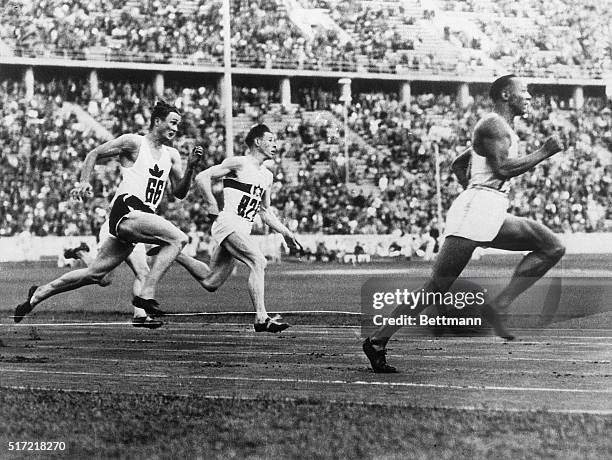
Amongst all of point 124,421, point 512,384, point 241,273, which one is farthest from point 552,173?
point 124,421

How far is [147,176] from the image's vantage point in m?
7.25

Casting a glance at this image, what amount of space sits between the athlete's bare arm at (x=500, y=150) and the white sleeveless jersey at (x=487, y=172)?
0.08 feet

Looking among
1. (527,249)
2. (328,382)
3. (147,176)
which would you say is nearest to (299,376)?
(328,382)

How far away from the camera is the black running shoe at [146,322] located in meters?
7.52

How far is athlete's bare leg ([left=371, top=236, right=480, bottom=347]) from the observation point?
6.51m

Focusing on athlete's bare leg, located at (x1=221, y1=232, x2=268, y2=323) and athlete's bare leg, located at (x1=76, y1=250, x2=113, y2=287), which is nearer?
athlete's bare leg, located at (x1=221, y1=232, x2=268, y2=323)

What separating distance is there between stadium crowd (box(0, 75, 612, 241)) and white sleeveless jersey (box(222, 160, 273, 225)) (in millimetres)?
123

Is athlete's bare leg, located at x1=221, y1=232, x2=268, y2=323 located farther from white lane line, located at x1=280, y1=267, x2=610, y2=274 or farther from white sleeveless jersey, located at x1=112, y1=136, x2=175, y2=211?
white sleeveless jersey, located at x1=112, y1=136, x2=175, y2=211

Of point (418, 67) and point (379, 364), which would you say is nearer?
point (379, 364)

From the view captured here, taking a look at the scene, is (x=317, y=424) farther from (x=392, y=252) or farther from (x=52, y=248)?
(x=52, y=248)

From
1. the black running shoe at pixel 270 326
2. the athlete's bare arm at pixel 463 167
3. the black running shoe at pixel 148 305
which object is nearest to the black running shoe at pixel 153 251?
the black running shoe at pixel 148 305

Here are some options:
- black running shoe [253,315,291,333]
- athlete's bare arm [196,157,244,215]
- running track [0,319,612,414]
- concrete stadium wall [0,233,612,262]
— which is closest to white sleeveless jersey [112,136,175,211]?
athlete's bare arm [196,157,244,215]

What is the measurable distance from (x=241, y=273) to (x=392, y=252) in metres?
1.07

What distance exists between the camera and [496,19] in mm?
7211
